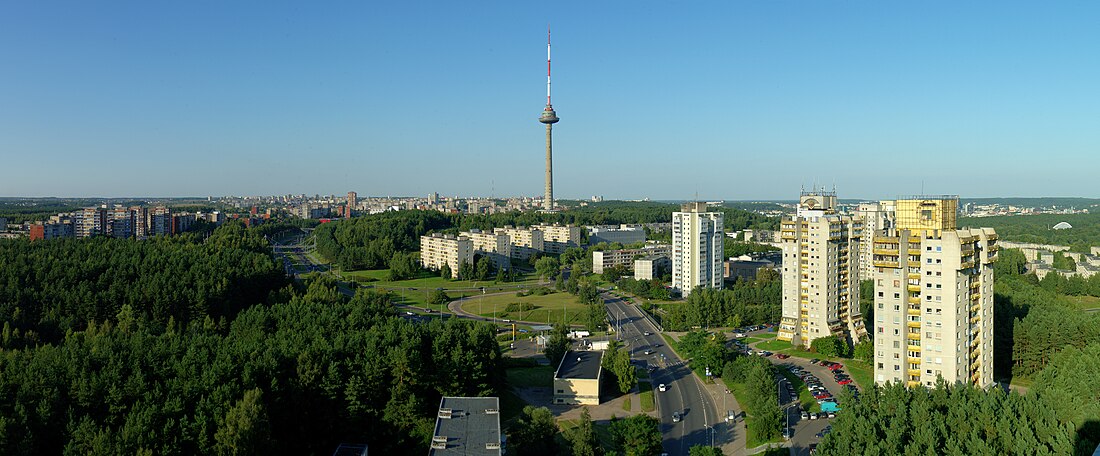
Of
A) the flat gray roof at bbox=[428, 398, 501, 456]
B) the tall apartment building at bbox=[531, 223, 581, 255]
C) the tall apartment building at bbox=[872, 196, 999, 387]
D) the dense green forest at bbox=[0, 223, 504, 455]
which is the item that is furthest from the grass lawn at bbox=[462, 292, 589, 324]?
the tall apartment building at bbox=[531, 223, 581, 255]

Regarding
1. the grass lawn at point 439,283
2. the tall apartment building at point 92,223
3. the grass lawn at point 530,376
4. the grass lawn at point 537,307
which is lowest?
the grass lawn at point 530,376

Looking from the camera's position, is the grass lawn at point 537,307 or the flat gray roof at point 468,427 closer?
the flat gray roof at point 468,427

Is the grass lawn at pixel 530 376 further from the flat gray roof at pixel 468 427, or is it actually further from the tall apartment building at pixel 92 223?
the tall apartment building at pixel 92 223

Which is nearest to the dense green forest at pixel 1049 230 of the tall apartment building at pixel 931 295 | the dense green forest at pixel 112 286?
the tall apartment building at pixel 931 295

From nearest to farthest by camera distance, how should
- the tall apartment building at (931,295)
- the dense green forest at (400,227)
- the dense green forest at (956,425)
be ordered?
the dense green forest at (956,425) < the tall apartment building at (931,295) < the dense green forest at (400,227)

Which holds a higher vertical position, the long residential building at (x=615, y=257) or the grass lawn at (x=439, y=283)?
the long residential building at (x=615, y=257)

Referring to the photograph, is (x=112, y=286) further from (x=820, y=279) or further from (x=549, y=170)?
(x=549, y=170)

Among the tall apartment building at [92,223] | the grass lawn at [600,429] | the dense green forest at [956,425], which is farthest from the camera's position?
the tall apartment building at [92,223]
